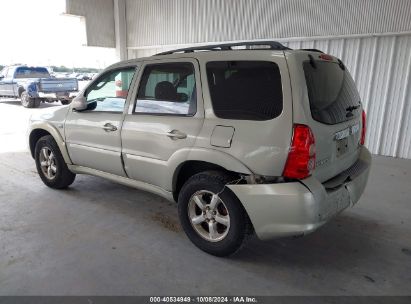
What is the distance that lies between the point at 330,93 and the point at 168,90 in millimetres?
1425

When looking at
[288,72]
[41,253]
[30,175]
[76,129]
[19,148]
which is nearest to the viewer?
[288,72]

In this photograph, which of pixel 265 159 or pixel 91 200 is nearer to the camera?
pixel 265 159

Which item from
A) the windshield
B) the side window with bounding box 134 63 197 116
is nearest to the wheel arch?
the side window with bounding box 134 63 197 116

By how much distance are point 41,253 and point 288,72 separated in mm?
2529

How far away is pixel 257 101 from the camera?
8.01 ft

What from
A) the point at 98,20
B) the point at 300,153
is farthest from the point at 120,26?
the point at 300,153

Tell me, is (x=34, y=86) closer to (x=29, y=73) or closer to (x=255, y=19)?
(x=29, y=73)

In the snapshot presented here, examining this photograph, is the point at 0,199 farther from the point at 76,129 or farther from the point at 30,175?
the point at 76,129

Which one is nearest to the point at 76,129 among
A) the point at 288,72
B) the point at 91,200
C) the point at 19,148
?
the point at 91,200

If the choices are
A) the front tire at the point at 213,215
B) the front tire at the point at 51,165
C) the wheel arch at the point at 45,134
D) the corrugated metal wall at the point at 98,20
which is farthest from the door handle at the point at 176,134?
the corrugated metal wall at the point at 98,20

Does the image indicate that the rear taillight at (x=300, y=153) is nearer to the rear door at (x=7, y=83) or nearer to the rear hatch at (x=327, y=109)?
the rear hatch at (x=327, y=109)

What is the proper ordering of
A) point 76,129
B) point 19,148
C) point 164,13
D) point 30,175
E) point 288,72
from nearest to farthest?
1. point 288,72
2. point 76,129
3. point 30,175
4. point 19,148
5. point 164,13

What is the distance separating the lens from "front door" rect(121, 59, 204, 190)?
280 centimetres

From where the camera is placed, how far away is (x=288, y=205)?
2291 millimetres
